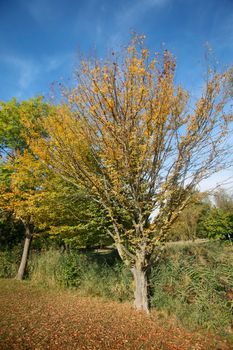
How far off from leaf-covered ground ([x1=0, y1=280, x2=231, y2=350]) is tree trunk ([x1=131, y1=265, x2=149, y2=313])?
322 mm

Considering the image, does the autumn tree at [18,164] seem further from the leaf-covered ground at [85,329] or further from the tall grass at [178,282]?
the leaf-covered ground at [85,329]

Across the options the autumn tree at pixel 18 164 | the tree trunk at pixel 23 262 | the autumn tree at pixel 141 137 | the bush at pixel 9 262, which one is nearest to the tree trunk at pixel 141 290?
the autumn tree at pixel 141 137

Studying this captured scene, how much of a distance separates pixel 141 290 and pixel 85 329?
96.4 inches

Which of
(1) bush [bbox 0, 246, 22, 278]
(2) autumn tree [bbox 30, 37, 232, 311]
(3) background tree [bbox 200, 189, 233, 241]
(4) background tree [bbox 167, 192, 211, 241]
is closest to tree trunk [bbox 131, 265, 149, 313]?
(2) autumn tree [bbox 30, 37, 232, 311]

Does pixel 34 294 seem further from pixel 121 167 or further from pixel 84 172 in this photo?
pixel 121 167

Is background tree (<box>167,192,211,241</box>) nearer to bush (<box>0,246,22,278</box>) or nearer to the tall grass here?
bush (<box>0,246,22,278</box>)

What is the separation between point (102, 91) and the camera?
22.5 feet

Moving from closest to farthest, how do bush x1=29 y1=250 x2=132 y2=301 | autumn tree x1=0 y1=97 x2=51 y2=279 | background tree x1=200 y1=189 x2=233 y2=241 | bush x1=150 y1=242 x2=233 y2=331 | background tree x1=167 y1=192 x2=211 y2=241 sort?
bush x1=150 y1=242 x2=233 y2=331
bush x1=29 y1=250 x2=132 y2=301
autumn tree x1=0 y1=97 x2=51 y2=279
background tree x1=200 y1=189 x2=233 y2=241
background tree x1=167 y1=192 x2=211 y2=241

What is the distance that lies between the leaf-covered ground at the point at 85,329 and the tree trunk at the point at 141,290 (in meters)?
0.32

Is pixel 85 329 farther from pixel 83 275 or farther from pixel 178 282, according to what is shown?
pixel 83 275

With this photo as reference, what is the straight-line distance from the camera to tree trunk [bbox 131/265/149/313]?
716cm

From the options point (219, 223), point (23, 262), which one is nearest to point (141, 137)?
point (23, 262)

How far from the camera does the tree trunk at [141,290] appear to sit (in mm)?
7155

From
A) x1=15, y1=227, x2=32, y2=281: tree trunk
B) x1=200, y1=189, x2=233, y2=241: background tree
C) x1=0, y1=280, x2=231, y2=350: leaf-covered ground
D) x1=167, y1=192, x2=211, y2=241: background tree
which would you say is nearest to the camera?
x1=0, y1=280, x2=231, y2=350: leaf-covered ground
